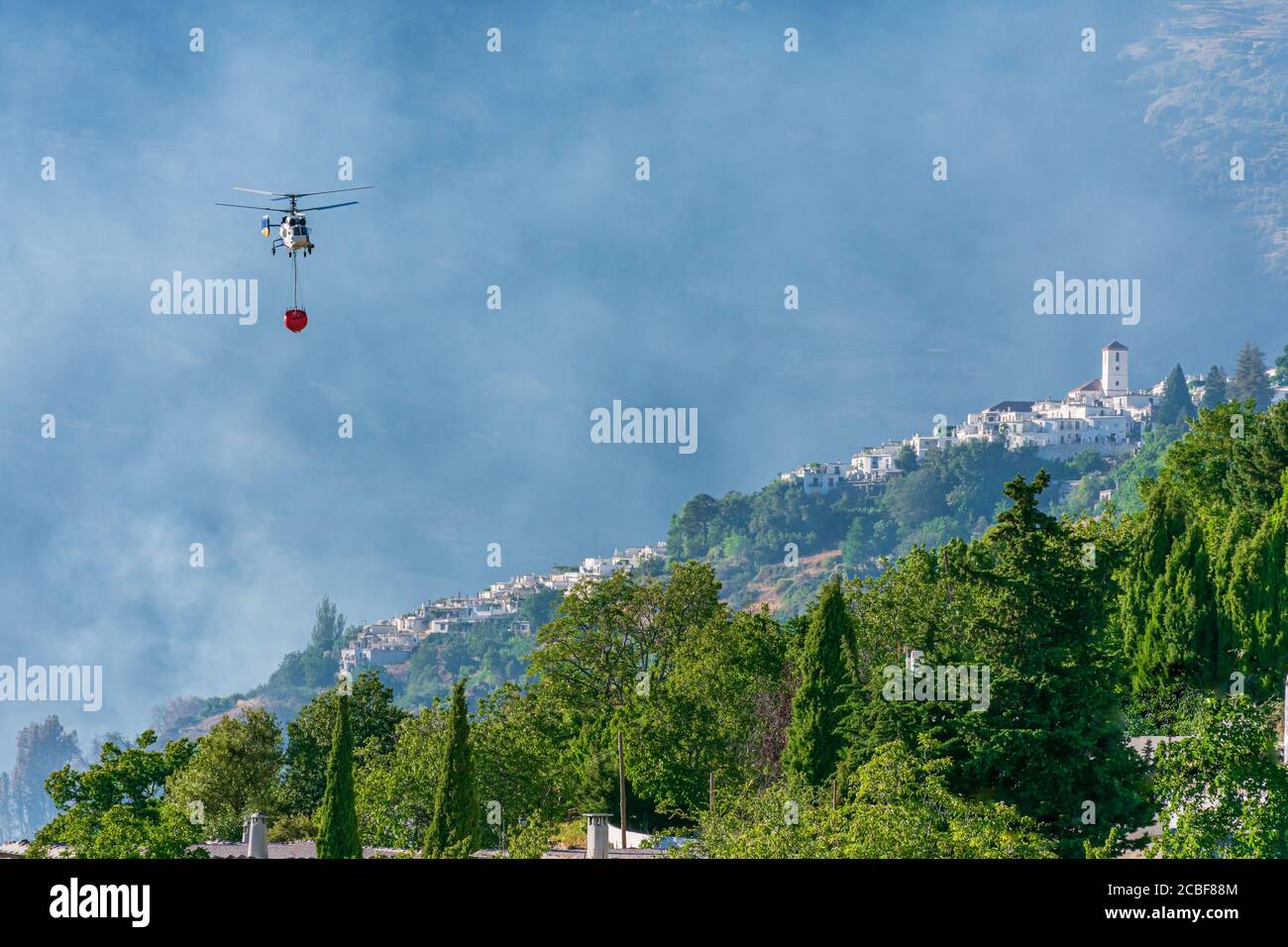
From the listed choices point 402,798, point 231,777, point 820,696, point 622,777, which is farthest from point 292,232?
point 231,777

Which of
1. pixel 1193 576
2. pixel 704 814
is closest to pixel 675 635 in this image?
pixel 1193 576

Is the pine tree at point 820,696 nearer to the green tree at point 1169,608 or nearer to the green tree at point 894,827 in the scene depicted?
the green tree at point 894,827

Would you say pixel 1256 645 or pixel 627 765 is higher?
pixel 1256 645

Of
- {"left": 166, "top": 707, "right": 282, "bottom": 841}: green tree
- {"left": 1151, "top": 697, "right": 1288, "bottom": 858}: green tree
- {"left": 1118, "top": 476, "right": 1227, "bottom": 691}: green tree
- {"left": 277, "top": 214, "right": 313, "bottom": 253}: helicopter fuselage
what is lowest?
{"left": 166, "top": 707, "right": 282, "bottom": 841}: green tree

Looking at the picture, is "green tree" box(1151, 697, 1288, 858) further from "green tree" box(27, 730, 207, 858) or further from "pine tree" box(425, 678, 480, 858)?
"green tree" box(27, 730, 207, 858)

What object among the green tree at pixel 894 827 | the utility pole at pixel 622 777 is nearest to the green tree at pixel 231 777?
the utility pole at pixel 622 777

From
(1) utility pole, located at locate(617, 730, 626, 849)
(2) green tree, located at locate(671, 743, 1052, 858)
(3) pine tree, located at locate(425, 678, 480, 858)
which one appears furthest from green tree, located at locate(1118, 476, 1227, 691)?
(3) pine tree, located at locate(425, 678, 480, 858)
